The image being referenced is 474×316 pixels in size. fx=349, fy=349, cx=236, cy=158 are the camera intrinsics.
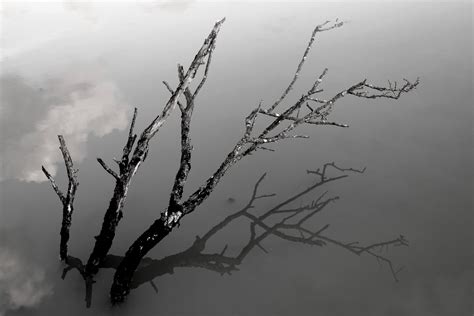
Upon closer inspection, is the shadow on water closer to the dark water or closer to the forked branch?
the dark water

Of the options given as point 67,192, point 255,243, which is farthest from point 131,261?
point 255,243

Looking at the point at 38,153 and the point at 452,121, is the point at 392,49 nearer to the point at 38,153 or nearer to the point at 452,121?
the point at 452,121

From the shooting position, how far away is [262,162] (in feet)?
18.4

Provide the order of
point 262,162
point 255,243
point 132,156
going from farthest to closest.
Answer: point 262,162
point 255,243
point 132,156

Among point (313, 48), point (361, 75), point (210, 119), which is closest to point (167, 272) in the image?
point (210, 119)

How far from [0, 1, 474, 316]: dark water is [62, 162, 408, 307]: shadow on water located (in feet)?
0.25

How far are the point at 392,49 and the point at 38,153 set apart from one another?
323 inches

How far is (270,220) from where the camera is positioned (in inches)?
182

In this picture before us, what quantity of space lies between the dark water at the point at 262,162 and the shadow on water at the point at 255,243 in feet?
0.25

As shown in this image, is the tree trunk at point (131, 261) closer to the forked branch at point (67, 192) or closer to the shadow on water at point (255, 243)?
the shadow on water at point (255, 243)

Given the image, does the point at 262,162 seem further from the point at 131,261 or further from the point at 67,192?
the point at 67,192

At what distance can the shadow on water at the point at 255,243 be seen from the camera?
4.03 m

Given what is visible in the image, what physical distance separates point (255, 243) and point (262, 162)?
5.33 ft

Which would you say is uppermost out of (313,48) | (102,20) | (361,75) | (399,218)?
(102,20)
